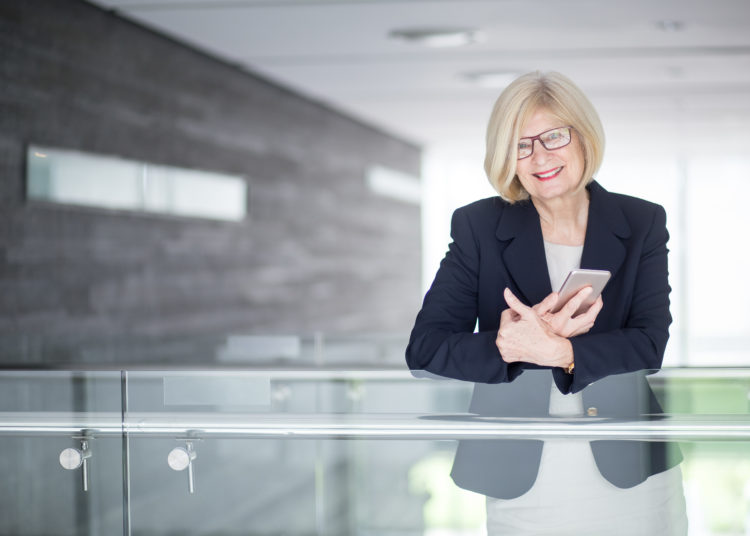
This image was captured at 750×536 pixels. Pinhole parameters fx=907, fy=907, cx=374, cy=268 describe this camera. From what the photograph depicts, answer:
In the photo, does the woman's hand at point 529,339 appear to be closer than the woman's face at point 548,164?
Yes

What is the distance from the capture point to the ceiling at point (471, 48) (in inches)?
223

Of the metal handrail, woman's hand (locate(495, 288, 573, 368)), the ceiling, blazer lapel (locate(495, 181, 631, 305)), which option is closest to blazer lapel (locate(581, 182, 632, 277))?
blazer lapel (locate(495, 181, 631, 305))

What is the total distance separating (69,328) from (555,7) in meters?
3.51

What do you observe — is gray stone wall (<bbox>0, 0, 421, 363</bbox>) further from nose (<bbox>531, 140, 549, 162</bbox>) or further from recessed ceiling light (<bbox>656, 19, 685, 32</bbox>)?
nose (<bbox>531, 140, 549, 162</bbox>)

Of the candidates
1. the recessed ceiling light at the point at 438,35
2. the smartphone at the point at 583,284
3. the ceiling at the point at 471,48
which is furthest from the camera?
the recessed ceiling light at the point at 438,35

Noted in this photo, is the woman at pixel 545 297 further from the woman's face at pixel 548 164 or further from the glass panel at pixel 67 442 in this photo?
the glass panel at pixel 67 442

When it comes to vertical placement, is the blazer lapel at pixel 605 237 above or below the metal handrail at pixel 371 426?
above

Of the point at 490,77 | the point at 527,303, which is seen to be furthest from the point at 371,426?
the point at 490,77

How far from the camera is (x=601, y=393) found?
1979 millimetres

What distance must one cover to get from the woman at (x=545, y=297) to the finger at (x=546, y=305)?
0.12m

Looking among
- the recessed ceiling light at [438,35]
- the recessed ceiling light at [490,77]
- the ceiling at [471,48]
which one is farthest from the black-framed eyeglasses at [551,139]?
the recessed ceiling light at [490,77]

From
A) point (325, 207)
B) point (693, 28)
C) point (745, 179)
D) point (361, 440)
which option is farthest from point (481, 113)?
point (361, 440)

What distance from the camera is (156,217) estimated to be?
6.14 metres

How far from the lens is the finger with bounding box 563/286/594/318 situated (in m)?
1.75
